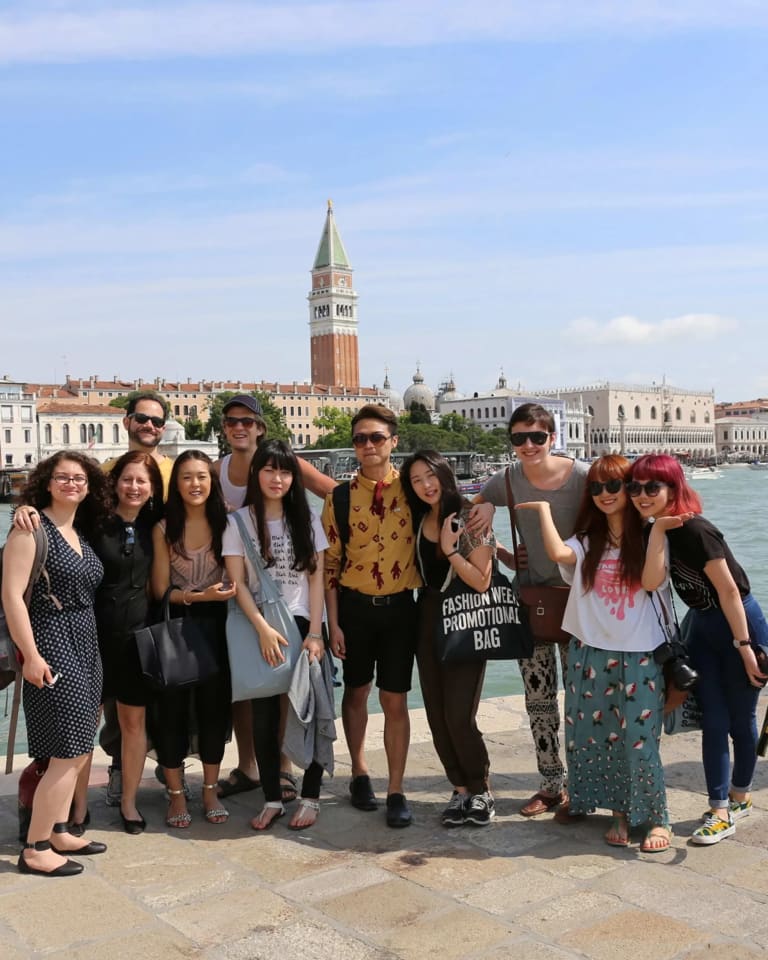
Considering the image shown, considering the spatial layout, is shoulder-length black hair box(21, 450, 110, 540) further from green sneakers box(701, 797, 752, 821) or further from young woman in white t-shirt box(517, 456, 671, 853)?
green sneakers box(701, 797, 752, 821)

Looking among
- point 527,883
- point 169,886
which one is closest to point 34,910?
point 169,886

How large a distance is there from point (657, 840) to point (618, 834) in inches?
4.4

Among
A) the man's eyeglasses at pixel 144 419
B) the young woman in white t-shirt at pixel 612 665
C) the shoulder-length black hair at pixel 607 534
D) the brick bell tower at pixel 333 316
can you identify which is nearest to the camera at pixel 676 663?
the young woman in white t-shirt at pixel 612 665

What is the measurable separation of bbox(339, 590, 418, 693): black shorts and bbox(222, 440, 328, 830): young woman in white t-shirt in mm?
99

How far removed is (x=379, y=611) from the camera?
10.1 feet

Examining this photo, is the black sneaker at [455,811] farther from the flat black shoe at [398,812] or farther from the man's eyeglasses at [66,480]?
the man's eyeglasses at [66,480]

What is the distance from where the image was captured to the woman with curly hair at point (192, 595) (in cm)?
305

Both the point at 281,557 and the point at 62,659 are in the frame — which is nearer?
the point at 62,659

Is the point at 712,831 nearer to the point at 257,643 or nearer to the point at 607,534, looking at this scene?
the point at 607,534

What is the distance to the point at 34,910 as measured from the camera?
242 centimetres

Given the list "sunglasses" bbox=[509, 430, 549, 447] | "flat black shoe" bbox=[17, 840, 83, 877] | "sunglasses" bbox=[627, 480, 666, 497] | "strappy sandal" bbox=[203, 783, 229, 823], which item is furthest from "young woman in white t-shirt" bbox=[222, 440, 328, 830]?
"sunglasses" bbox=[627, 480, 666, 497]

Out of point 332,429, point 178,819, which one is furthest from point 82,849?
point 332,429

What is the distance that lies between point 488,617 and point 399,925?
958mm

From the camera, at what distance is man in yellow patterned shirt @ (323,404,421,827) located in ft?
10.1
